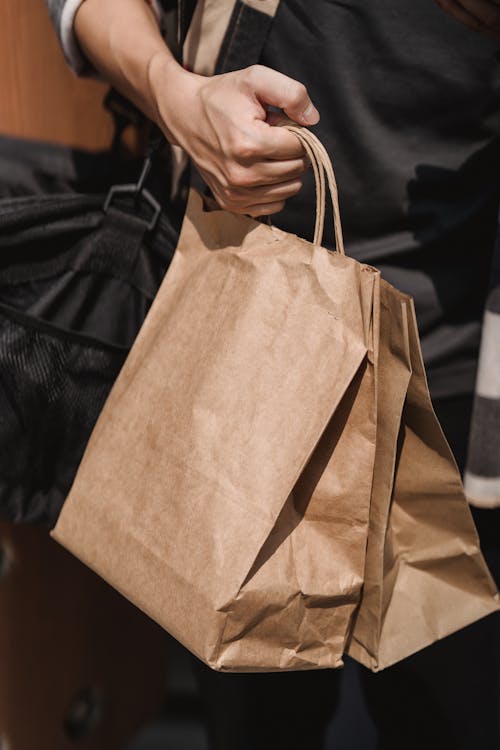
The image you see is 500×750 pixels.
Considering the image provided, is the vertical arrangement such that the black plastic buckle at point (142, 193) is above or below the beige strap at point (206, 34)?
below

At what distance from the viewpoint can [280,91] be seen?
1.60ft

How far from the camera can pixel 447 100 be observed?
605 millimetres

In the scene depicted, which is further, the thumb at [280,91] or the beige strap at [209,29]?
the beige strap at [209,29]

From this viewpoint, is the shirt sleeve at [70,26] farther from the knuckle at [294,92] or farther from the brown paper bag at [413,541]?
the brown paper bag at [413,541]

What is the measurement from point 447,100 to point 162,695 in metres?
1.11

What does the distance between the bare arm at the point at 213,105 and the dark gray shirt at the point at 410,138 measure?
0.33 feet

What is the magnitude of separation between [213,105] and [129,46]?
0.13 m

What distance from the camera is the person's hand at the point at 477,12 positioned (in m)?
0.51

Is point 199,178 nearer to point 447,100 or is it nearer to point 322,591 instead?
point 447,100

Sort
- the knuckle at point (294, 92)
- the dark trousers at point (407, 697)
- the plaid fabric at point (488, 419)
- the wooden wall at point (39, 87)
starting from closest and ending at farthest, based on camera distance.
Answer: the knuckle at point (294, 92) < the plaid fabric at point (488, 419) < the dark trousers at point (407, 697) < the wooden wall at point (39, 87)

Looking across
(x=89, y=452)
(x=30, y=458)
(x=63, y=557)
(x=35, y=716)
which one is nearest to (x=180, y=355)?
(x=89, y=452)


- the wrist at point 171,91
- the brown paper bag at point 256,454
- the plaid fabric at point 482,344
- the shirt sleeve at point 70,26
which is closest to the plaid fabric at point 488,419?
the plaid fabric at point 482,344

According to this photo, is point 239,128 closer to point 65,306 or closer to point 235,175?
point 235,175

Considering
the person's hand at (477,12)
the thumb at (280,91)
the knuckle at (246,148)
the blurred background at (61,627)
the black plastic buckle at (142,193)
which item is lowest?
the blurred background at (61,627)
